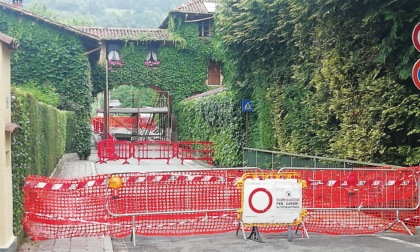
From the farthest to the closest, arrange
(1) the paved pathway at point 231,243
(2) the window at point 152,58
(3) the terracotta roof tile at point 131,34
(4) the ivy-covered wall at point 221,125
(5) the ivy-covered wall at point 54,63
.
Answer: (2) the window at point 152,58 → (3) the terracotta roof tile at point 131,34 → (5) the ivy-covered wall at point 54,63 → (4) the ivy-covered wall at point 221,125 → (1) the paved pathway at point 231,243

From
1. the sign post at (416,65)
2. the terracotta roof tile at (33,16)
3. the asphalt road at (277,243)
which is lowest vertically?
the asphalt road at (277,243)

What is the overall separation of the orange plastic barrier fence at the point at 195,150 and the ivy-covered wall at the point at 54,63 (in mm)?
5002

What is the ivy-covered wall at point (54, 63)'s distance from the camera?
98.3 feet

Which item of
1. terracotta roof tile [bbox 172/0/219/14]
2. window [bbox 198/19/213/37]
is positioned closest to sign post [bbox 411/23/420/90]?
terracotta roof tile [bbox 172/0/219/14]

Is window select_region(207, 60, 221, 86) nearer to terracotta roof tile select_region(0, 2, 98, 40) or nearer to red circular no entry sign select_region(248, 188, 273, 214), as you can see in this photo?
terracotta roof tile select_region(0, 2, 98, 40)

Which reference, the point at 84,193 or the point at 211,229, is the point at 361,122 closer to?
the point at 211,229

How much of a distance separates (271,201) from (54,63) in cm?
2333

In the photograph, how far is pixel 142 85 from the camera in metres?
39.8

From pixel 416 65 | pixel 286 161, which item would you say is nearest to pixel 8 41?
pixel 416 65

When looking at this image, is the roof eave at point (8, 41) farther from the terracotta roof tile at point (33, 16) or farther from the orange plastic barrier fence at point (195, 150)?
the terracotta roof tile at point (33, 16)

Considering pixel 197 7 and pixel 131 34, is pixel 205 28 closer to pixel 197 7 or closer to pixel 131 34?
pixel 197 7

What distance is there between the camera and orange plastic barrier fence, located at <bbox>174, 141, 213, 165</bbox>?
28.3 m

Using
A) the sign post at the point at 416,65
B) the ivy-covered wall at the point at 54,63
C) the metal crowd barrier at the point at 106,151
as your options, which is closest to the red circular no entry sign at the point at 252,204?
the sign post at the point at 416,65

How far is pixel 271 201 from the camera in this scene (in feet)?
30.8
